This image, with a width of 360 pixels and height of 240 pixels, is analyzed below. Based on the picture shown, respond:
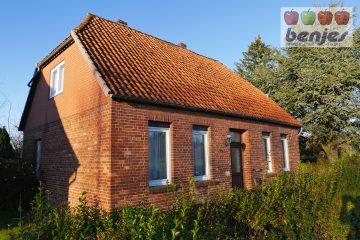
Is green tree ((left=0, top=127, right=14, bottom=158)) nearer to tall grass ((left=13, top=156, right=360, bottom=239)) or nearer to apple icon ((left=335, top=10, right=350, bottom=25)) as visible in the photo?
tall grass ((left=13, top=156, right=360, bottom=239))

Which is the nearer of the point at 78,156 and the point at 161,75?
the point at 78,156

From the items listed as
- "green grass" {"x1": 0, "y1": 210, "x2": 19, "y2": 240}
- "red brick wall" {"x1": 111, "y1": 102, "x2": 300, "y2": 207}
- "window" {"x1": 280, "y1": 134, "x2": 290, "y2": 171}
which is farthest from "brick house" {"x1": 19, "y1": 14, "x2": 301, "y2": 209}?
"green grass" {"x1": 0, "y1": 210, "x2": 19, "y2": 240}

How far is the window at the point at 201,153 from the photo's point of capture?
10070 mm

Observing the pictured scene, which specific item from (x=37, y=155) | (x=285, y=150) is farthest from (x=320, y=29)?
(x=37, y=155)

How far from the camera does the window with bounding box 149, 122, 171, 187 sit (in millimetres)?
8680

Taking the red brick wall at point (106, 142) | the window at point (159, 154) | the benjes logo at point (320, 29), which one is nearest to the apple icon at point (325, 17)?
the benjes logo at point (320, 29)

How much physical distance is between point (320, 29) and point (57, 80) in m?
20.1

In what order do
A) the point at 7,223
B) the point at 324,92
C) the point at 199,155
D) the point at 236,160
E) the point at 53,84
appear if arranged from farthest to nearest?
1. the point at 324,92
2. the point at 236,160
3. the point at 53,84
4. the point at 199,155
5. the point at 7,223

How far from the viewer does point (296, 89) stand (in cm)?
2136

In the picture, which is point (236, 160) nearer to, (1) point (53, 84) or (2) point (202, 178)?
(2) point (202, 178)

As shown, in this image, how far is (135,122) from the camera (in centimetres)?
822

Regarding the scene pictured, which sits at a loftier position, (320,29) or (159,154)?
(320,29)

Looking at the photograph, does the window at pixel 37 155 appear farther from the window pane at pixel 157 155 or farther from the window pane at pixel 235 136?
the window pane at pixel 235 136

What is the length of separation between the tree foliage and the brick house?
7.74 m
